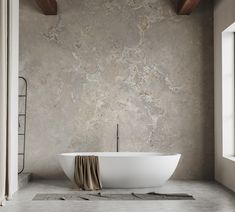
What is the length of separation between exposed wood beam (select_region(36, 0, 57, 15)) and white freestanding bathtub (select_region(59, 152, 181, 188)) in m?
2.13

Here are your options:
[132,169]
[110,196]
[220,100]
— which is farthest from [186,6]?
[110,196]

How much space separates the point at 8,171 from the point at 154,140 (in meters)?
2.66

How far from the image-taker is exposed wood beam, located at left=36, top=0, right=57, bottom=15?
7.00m

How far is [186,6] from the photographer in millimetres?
7258

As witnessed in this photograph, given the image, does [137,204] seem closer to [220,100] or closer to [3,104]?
[3,104]

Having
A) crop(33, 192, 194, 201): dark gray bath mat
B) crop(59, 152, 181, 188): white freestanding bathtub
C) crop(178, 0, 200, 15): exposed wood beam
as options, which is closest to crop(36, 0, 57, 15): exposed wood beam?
crop(178, 0, 200, 15): exposed wood beam

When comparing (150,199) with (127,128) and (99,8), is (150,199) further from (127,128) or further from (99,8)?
(99,8)

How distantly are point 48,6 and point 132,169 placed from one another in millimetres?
2632

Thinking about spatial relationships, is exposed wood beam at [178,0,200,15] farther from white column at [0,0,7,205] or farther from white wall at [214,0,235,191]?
white column at [0,0,7,205]

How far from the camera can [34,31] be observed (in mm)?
7805

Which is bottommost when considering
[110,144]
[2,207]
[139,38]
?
[2,207]

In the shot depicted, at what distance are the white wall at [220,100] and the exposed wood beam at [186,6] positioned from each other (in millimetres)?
384

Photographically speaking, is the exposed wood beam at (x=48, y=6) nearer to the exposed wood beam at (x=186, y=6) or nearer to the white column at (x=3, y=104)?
the white column at (x=3, y=104)

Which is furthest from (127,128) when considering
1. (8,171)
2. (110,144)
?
(8,171)
